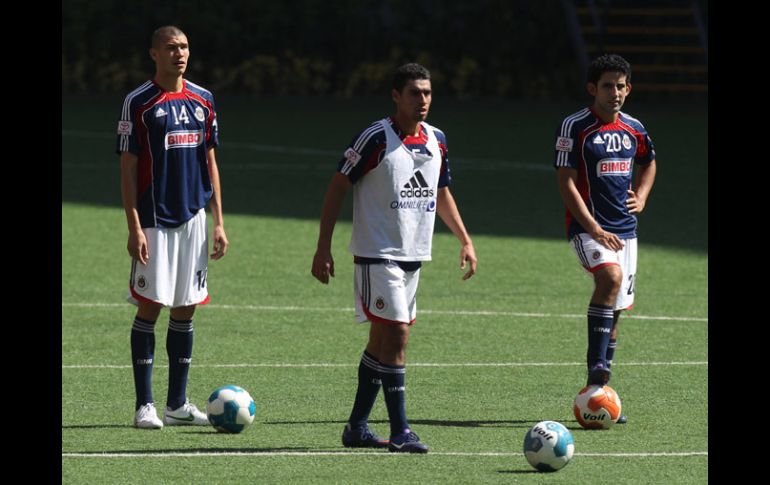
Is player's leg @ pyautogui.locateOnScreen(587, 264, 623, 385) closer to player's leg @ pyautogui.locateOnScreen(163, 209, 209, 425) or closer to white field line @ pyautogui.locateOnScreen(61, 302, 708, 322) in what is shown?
player's leg @ pyautogui.locateOnScreen(163, 209, 209, 425)

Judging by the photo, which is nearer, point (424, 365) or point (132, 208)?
point (132, 208)

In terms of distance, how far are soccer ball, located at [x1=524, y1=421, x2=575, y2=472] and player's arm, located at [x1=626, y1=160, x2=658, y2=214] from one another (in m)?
2.11

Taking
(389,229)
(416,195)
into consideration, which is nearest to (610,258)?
(416,195)

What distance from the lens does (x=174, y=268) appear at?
8.46 metres

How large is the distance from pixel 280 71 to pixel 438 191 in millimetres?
25138

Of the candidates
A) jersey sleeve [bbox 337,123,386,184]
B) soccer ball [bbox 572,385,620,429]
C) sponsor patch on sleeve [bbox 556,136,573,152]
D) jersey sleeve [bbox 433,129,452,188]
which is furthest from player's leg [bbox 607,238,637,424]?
jersey sleeve [bbox 337,123,386,184]

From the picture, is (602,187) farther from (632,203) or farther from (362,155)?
(362,155)

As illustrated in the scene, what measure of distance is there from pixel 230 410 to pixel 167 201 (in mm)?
1118

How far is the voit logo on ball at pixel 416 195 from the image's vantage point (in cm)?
793

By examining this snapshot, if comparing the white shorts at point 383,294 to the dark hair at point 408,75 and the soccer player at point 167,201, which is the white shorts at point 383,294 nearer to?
the dark hair at point 408,75

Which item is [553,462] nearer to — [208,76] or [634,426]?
[634,426]

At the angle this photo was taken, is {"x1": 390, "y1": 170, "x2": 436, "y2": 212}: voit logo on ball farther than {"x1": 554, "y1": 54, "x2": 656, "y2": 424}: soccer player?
No

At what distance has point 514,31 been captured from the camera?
31828mm

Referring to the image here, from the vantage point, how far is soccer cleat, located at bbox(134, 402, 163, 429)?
8.34m
